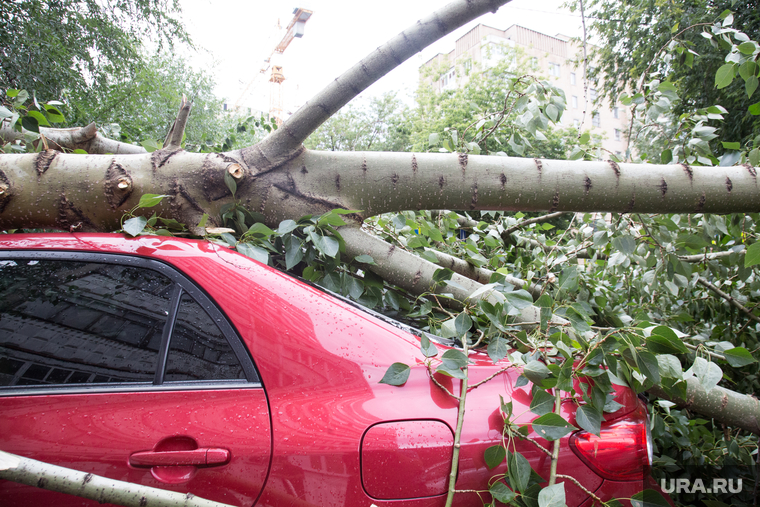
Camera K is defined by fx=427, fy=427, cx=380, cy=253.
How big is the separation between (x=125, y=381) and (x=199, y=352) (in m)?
0.21

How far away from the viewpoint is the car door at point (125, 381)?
1097 mm

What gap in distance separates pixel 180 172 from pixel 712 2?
1215 cm

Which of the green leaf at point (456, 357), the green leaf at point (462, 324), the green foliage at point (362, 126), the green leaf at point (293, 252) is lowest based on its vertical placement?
the green leaf at point (456, 357)

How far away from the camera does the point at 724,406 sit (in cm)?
192

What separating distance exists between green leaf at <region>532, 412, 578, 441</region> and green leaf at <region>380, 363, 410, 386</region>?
1.24ft

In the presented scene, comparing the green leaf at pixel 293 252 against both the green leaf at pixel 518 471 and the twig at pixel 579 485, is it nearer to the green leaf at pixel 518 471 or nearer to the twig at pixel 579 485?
the green leaf at pixel 518 471

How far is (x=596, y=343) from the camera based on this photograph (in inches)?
53.8

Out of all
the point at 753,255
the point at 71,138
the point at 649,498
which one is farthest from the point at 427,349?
the point at 71,138

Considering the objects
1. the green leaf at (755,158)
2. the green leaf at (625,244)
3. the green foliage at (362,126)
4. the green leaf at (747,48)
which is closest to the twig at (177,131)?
the green leaf at (625,244)

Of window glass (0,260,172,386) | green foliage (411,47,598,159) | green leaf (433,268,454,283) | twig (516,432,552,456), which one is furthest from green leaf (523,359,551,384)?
green foliage (411,47,598,159)

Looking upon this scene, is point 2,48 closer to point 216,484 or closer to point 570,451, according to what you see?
point 216,484

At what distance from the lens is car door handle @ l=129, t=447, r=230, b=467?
1.09 meters

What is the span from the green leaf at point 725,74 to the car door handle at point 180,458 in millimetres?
2874

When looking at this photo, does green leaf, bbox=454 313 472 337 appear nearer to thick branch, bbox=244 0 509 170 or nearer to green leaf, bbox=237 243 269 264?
green leaf, bbox=237 243 269 264
